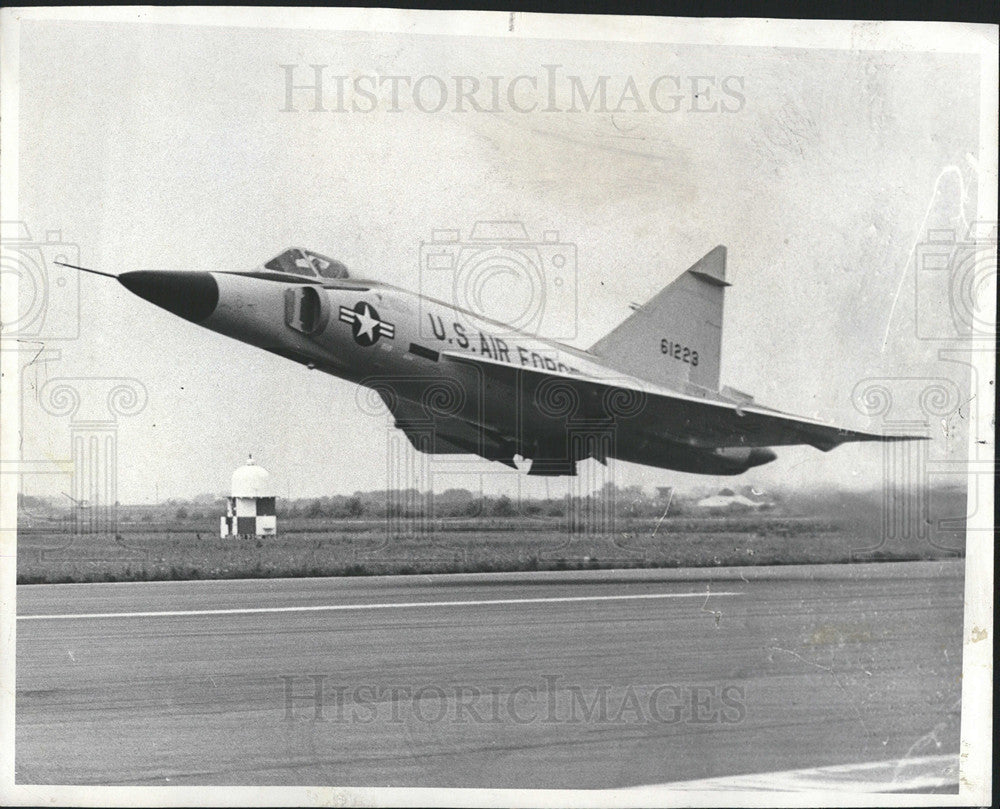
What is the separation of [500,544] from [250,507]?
76.2 inches

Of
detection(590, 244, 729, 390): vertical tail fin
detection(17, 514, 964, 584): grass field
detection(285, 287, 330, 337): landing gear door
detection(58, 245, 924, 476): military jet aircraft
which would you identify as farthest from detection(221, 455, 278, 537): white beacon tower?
detection(590, 244, 729, 390): vertical tail fin

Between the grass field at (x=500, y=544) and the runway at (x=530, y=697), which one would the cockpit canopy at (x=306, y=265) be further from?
the runway at (x=530, y=697)

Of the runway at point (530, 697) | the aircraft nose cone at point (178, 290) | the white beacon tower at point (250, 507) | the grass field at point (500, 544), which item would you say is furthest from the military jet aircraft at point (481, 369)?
the runway at point (530, 697)

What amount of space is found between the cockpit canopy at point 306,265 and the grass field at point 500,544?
6.51 feet

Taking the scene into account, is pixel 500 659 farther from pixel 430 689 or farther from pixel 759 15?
pixel 759 15

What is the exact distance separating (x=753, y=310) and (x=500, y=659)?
314 cm

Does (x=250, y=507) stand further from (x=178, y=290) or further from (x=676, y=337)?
(x=676, y=337)

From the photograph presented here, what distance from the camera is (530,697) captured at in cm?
617

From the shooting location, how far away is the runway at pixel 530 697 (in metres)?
5.80

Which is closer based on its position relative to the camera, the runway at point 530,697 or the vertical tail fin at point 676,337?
the runway at point 530,697

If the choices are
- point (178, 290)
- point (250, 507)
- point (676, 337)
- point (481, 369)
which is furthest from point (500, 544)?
point (676, 337)

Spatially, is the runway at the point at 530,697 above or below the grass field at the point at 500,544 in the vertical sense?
below

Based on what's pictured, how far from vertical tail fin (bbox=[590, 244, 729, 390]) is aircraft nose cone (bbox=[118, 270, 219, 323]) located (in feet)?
10.1

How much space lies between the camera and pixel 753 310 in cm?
705
